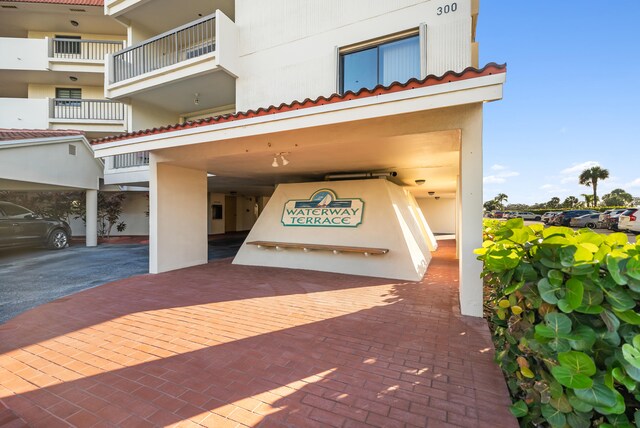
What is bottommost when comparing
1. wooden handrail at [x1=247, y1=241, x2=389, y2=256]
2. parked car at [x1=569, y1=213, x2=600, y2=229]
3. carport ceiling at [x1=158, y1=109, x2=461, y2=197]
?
wooden handrail at [x1=247, y1=241, x2=389, y2=256]

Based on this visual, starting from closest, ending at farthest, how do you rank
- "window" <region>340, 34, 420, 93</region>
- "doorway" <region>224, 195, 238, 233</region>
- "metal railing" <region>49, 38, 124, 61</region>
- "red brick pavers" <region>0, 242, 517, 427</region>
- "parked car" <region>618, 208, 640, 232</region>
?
"red brick pavers" <region>0, 242, 517, 427</region> → "window" <region>340, 34, 420, 93</region> → "metal railing" <region>49, 38, 124, 61</region> → "parked car" <region>618, 208, 640, 232</region> → "doorway" <region>224, 195, 238, 233</region>

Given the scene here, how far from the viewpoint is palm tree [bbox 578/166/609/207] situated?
171ft

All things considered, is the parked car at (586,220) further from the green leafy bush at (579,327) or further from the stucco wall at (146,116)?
the stucco wall at (146,116)

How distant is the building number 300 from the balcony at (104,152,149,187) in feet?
37.5

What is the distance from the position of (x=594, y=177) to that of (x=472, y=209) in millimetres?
70716

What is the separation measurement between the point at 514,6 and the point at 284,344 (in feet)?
35.0

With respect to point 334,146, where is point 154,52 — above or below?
above

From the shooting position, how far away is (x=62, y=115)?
14906 millimetres

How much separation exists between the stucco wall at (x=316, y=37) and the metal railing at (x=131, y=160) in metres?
6.11

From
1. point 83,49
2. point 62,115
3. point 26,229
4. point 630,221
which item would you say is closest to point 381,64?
point 26,229

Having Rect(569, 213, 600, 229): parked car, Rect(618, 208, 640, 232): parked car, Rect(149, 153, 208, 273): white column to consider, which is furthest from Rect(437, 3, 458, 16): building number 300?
Rect(569, 213, 600, 229): parked car

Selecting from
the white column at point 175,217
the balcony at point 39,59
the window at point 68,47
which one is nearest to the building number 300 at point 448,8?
the white column at point 175,217

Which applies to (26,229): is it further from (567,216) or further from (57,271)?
Result: (567,216)

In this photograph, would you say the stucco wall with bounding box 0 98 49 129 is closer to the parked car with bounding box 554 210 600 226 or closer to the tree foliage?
the parked car with bounding box 554 210 600 226
